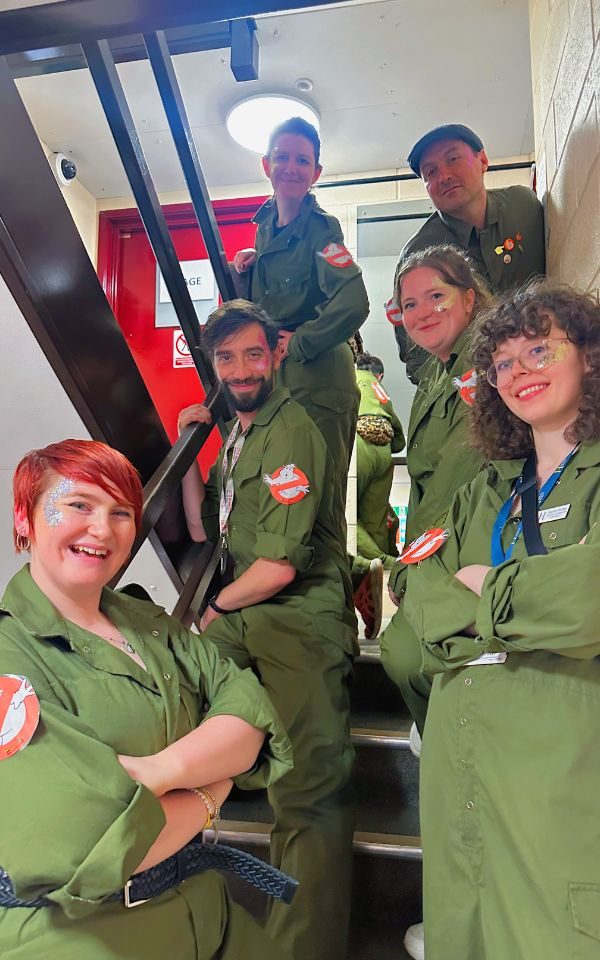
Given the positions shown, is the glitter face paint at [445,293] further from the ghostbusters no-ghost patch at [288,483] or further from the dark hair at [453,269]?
the ghostbusters no-ghost patch at [288,483]

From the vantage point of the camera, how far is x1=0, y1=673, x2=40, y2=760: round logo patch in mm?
857

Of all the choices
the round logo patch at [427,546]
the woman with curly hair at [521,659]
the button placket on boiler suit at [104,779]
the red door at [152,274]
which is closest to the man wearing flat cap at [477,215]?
the woman with curly hair at [521,659]

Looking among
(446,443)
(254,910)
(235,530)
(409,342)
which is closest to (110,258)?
(409,342)

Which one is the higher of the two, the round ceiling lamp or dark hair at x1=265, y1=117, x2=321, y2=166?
the round ceiling lamp

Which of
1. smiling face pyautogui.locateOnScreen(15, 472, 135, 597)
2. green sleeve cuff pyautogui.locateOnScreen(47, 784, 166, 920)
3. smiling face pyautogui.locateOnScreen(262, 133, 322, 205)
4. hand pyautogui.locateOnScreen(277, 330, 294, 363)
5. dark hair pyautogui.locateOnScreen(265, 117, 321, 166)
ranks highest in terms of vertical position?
dark hair pyautogui.locateOnScreen(265, 117, 321, 166)

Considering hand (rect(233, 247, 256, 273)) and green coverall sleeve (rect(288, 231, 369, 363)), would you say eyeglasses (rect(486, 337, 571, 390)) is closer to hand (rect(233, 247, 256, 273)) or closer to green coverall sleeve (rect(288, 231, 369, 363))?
green coverall sleeve (rect(288, 231, 369, 363))

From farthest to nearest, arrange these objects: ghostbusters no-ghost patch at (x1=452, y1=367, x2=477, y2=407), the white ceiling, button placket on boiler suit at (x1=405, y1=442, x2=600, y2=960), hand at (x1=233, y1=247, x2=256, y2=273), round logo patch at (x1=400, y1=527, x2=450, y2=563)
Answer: the white ceiling < hand at (x1=233, y1=247, x2=256, y2=273) < ghostbusters no-ghost patch at (x1=452, y1=367, x2=477, y2=407) < round logo patch at (x1=400, y1=527, x2=450, y2=563) < button placket on boiler suit at (x1=405, y1=442, x2=600, y2=960)

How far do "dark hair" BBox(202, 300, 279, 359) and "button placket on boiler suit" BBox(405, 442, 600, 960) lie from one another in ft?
3.73

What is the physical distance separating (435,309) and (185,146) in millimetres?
1226

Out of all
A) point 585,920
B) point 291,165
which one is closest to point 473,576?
point 585,920

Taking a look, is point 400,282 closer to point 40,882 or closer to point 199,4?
point 199,4

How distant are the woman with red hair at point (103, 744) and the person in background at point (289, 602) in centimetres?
48

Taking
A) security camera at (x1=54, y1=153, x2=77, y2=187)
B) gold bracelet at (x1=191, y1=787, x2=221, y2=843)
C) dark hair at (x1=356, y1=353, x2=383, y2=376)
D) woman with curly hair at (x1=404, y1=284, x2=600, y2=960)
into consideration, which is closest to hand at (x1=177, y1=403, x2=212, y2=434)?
woman with curly hair at (x1=404, y1=284, x2=600, y2=960)

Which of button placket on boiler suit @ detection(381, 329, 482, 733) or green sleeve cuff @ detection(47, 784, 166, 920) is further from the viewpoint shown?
button placket on boiler suit @ detection(381, 329, 482, 733)
